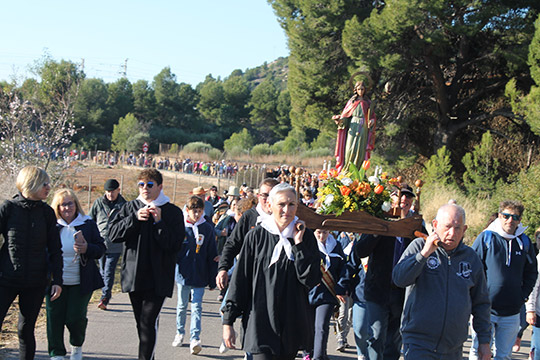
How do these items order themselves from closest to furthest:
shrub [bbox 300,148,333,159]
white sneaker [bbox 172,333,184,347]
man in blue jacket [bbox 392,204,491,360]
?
man in blue jacket [bbox 392,204,491,360]
white sneaker [bbox 172,333,184,347]
shrub [bbox 300,148,333,159]

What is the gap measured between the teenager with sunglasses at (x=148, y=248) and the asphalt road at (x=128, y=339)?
1.33 meters

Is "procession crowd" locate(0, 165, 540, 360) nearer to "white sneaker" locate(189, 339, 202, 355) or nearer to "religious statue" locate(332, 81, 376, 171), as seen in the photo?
"white sneaker" locate(189, 339, 202, 355)

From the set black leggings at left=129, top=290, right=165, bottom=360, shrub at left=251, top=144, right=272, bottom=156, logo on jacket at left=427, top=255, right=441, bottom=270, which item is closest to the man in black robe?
logo on jacket at left=427, top=255, right=441, bottom=270

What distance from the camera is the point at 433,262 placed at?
416 cm

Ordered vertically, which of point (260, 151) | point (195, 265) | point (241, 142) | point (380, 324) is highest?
point (241, 142)

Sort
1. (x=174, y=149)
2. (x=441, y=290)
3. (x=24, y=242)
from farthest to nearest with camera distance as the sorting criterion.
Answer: (x=174, y=149)
(x=24, y=242)
(x=441, y=290)

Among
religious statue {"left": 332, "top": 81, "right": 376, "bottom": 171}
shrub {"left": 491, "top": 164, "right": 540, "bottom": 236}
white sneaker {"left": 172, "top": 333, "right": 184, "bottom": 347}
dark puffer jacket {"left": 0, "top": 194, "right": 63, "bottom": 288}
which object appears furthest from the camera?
shrub {"left": 491, "top": 164, "right": 540, "bottom": 236}

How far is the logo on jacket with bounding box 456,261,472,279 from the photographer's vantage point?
4.18m

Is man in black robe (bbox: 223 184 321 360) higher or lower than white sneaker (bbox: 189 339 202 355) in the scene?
higher

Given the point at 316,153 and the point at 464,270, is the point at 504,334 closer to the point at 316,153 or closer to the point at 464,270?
the point at 464,270

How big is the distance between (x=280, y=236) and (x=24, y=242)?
238 cm

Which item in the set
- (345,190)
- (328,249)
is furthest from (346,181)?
(328,249)

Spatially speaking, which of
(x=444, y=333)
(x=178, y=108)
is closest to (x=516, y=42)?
(x=444, y=333)

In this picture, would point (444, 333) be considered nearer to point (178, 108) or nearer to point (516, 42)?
point (516, 42)
